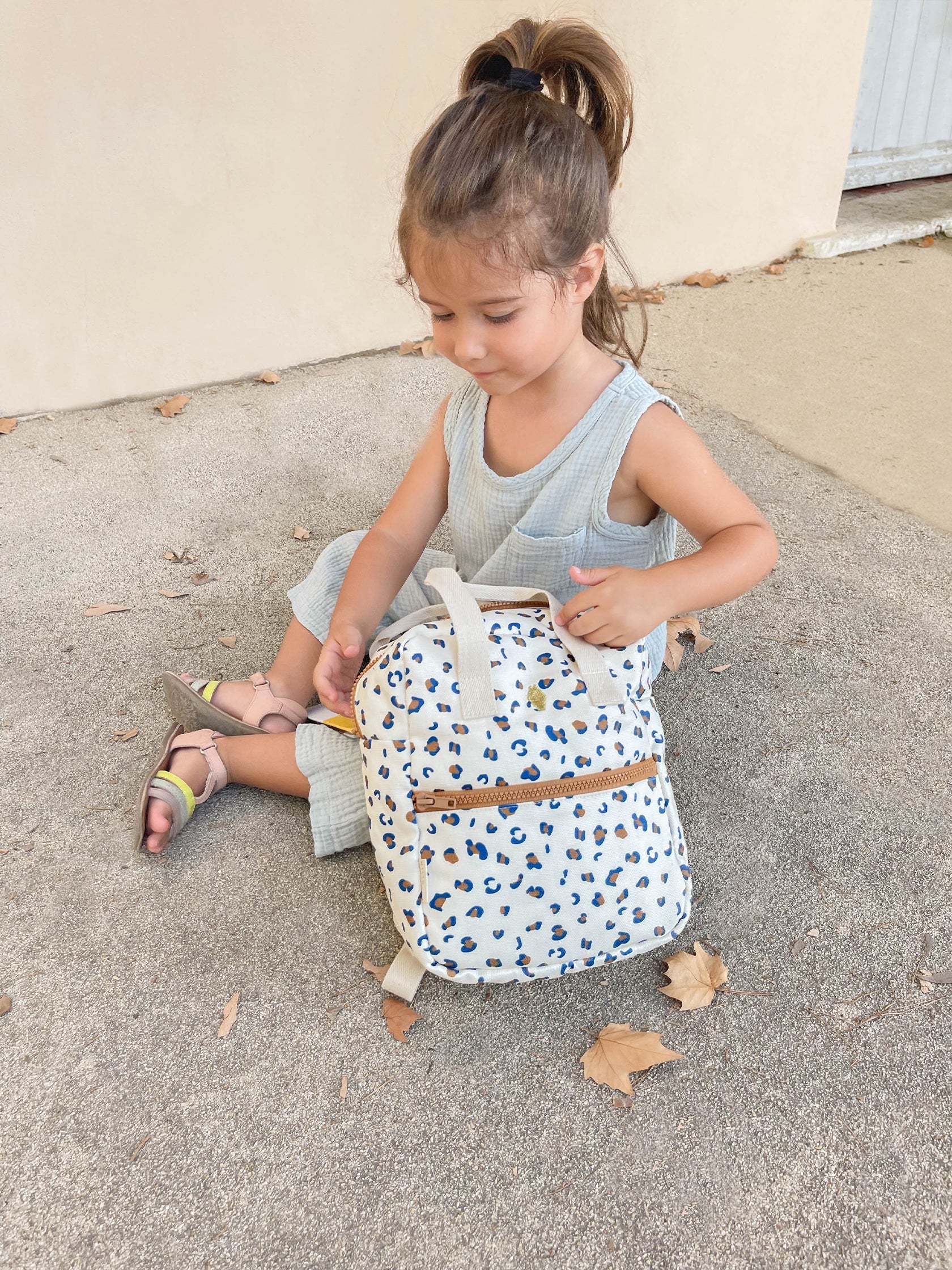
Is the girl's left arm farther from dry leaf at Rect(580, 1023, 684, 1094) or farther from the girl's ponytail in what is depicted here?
dry leaf at Rect(580, 1023, 684, 1094)

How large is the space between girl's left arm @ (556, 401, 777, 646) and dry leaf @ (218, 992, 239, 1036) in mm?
845

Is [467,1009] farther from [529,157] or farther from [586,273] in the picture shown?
[529,157]

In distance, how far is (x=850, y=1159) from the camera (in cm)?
148

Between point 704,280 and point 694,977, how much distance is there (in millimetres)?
3758

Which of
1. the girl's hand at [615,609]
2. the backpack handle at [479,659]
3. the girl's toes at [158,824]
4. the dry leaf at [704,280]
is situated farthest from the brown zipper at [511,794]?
the dry leaf at [704,280]

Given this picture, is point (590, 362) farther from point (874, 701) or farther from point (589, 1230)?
point (589, 1230)

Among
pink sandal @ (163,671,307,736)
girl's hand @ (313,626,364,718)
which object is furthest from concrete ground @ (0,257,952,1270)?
girl's hand @ (313,626,364,718)

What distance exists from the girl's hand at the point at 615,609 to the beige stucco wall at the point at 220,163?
2486 mm

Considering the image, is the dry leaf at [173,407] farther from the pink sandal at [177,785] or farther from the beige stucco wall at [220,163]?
the pink sandal at [177,785]

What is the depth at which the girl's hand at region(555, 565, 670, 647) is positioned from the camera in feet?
5.52

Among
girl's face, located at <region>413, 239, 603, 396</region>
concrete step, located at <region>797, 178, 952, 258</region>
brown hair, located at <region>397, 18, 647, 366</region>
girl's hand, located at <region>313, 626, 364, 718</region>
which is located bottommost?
concrete step, located at <region>797, 178, 952, 258</region>

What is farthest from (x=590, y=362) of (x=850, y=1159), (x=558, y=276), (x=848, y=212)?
(x=848, y=212)

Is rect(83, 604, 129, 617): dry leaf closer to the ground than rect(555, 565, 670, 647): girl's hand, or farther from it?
closer to the ground

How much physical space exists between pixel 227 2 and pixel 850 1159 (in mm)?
3574
